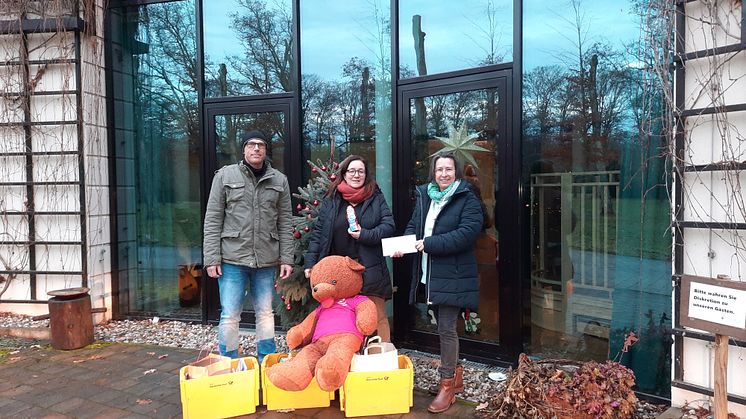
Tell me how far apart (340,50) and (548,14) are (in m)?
2.04

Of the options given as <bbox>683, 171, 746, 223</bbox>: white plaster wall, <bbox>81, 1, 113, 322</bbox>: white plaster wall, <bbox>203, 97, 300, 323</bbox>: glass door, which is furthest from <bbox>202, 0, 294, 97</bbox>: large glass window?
<bbox>683, 171, 746, 223</bbox>: white plaster wall

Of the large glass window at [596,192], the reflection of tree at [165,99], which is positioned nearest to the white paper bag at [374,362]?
the large glass window at [596,192]

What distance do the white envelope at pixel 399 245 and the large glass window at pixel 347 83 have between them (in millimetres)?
1483

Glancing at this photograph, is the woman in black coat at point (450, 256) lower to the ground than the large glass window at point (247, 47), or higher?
lower

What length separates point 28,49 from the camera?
17.2 feet

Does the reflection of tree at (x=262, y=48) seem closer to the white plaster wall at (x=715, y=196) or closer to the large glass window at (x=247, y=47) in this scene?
the large glass window at (x=247, y=47)

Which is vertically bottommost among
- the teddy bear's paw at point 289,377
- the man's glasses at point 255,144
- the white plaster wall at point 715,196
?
the teddy bear's paw at point 289,377

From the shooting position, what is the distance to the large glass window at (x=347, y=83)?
4.76 meters

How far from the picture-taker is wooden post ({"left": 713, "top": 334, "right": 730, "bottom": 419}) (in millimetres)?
2303

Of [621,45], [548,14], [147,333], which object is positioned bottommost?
[147,333]

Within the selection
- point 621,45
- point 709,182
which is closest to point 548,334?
point 709,182

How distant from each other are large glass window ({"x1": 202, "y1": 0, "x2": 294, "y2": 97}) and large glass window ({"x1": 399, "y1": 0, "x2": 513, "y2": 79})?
1.31 meters

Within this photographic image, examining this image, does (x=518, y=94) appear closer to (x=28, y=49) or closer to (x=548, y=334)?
(x=548, y=334)

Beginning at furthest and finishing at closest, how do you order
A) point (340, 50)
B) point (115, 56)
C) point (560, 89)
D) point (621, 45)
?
point (115, 56) < point (340, 50) < point (560, 89) < point (621, 45)
